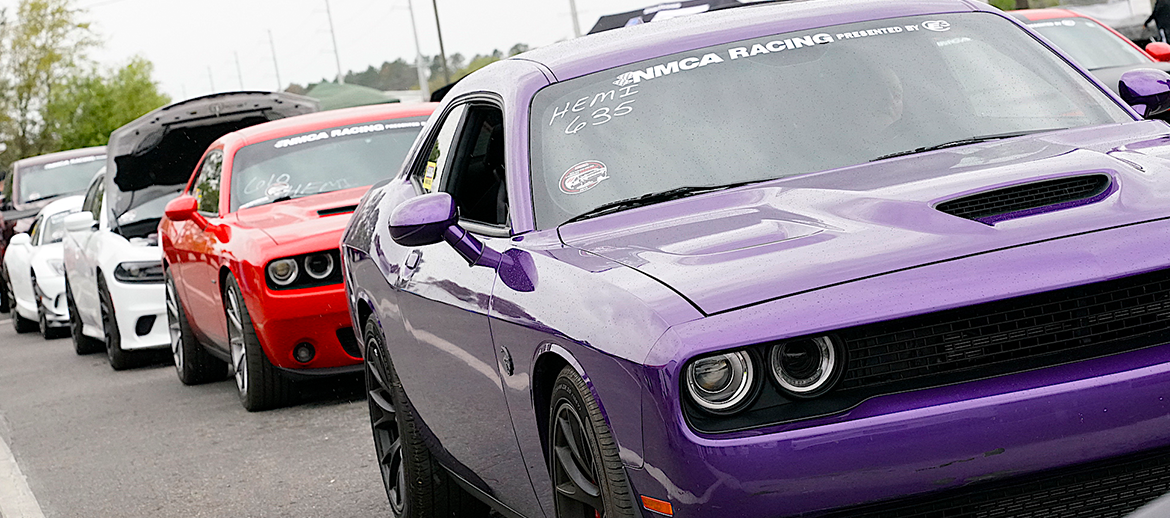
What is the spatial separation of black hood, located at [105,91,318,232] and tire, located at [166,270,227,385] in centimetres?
175

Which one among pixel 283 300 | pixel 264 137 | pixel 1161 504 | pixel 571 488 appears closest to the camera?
pixel 1161 504

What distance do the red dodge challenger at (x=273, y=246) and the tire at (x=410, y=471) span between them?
2.66 m

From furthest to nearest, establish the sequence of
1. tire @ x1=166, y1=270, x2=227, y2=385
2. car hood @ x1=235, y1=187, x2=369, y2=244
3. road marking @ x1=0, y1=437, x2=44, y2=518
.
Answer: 1. tire @ x1=166, y1=270, x2=227, y2=385
2. car hood @ x1=235, y1=187, x2=369, y2=244
3. road marking @ x1=0, y1=437, x2=44, y2=518

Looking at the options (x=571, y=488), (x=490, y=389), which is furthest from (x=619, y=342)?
(x=490, y=389)

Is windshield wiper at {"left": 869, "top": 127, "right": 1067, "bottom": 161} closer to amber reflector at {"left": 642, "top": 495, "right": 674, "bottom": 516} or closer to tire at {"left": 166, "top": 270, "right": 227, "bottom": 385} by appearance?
amber reflector at {"left": 642, "top": 495, "right": 674, "bottom": 516}

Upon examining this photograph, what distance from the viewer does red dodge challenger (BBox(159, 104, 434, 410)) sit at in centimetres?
823

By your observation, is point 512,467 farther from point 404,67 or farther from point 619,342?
point 404,67

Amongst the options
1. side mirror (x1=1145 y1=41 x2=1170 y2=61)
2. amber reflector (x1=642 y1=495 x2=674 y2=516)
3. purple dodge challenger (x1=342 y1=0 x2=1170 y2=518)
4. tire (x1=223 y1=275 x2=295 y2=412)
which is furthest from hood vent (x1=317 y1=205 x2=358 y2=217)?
amber reflector (x1=642 y1=495 x2=674 y2=516)

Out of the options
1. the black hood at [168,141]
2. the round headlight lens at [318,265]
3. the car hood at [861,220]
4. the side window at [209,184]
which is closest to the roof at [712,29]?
the car hood at [861,220]

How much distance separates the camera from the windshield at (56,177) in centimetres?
2142

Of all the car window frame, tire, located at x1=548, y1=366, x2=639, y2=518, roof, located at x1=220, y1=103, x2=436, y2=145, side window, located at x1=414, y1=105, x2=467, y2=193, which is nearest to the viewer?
tire, located at x1=548, y1=366, x2=639, y2=518

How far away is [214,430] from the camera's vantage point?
→ 27.9 ft

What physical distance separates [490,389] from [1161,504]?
234 centimetres

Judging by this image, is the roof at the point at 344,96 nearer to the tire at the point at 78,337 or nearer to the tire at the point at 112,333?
the tire at the point at 78,337
